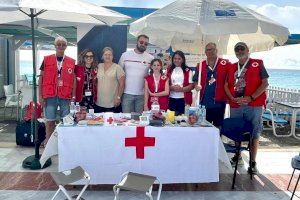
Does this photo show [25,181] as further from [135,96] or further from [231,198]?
[231,198]

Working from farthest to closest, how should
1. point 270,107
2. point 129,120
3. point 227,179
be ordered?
point 270,107, point 227,179, point 129,120

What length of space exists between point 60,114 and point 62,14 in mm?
1481

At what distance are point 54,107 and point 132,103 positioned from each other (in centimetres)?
105

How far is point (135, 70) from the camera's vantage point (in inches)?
183

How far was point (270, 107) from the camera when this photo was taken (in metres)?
7.76

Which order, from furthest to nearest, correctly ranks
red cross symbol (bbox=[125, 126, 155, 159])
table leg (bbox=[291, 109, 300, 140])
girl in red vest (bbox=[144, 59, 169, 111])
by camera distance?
table leg (bbox=[291, 109, 300, 140]) → girl in red vest (bbox=[144, 59, 169, 111]) → red cross symbol (bbox=[125, 126, 155, 159])

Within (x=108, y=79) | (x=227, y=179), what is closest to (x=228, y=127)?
(x=227, y=179)

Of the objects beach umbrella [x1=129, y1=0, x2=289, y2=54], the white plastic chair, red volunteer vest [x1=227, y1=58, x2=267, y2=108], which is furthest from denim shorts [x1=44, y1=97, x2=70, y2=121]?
the white plastic chair

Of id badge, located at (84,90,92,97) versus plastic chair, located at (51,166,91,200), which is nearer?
plastic chair, located at (51,166,91,200)

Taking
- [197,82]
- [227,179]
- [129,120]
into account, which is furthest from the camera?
[197,82]

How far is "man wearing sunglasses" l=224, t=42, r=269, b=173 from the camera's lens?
13.9 feet

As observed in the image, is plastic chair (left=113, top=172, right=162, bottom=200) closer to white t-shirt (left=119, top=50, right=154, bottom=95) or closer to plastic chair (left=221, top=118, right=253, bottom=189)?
plastic chair (left=221, top=118, right=253, bottom=189)

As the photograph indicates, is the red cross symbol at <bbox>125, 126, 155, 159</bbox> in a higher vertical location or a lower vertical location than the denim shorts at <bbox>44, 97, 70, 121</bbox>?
lower

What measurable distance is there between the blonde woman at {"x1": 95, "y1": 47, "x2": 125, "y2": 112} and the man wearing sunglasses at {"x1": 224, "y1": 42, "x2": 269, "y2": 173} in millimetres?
1427
